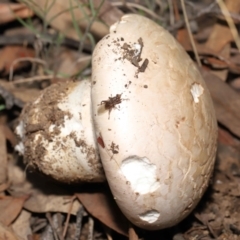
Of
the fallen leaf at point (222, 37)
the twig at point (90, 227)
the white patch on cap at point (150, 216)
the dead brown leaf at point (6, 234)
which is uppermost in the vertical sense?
the fallen leaf at point (222, 37)

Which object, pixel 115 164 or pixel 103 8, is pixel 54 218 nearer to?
pixel 115 164

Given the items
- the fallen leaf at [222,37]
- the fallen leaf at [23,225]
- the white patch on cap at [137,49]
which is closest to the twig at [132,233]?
the fallen leaf at [23,225]

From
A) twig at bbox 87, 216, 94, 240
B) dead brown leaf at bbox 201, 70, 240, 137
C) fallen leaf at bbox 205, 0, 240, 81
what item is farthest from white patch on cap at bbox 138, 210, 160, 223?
fallen leaf at bbox 205, 0, 240, 81

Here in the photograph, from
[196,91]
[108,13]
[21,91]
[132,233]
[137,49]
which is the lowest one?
[132,233]

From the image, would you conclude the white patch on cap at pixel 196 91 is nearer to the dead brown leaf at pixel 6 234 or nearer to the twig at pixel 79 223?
the twig at pixel 79 223

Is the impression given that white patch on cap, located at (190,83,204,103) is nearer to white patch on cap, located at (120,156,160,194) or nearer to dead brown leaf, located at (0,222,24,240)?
white patch on cap, located at (120,156,160,194)

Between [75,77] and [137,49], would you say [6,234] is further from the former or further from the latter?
[137,49]

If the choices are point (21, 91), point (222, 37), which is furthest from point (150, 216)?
point (222, 37)
